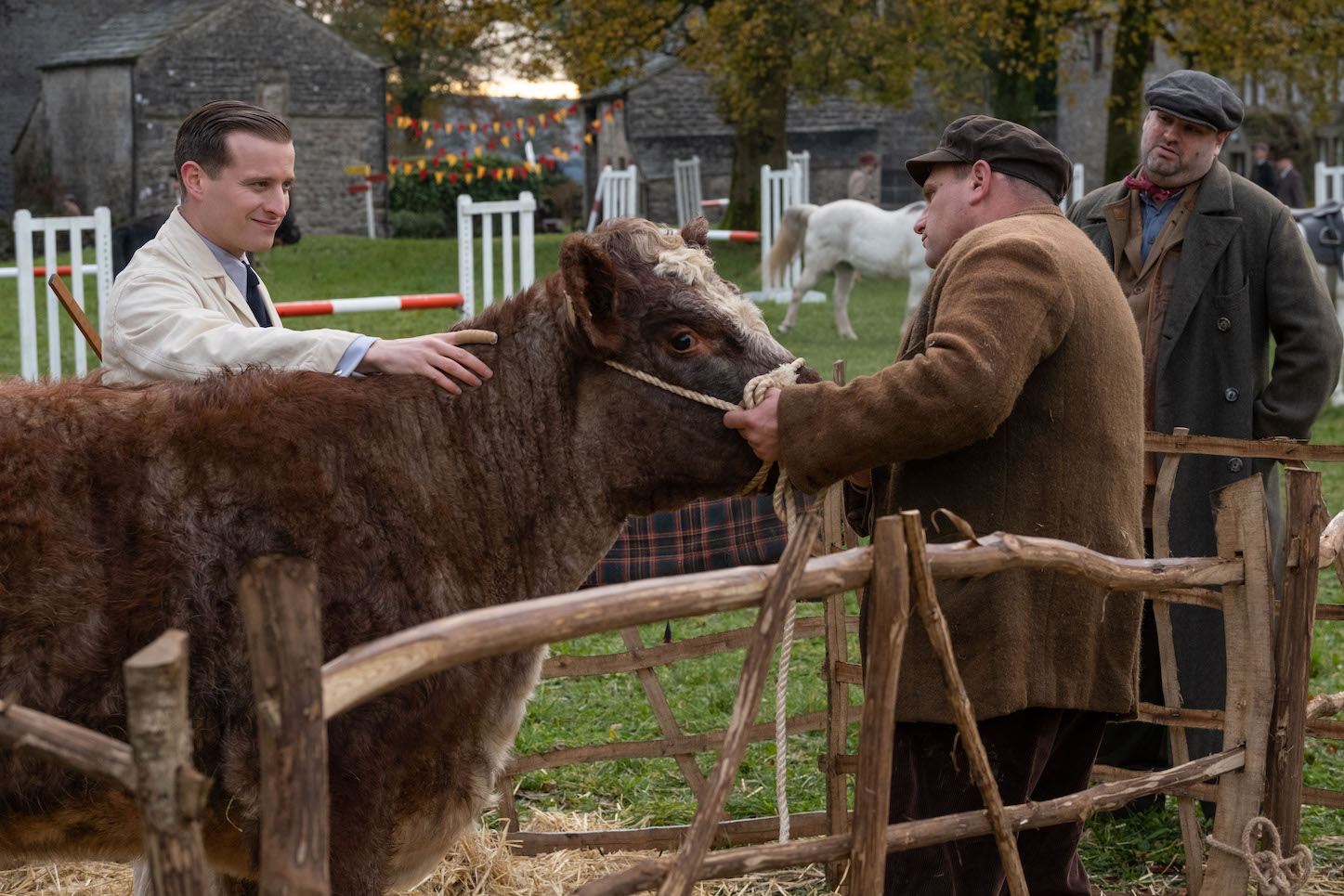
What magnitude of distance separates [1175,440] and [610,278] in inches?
86.3

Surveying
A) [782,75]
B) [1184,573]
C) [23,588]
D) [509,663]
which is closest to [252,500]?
[23,588]

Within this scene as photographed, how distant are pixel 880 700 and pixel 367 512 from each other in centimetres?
113

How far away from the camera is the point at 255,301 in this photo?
3527 mm

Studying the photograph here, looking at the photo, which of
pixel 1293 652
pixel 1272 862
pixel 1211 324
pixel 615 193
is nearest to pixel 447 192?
pixel 615 193

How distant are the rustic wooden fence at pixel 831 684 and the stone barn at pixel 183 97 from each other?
1201 inches

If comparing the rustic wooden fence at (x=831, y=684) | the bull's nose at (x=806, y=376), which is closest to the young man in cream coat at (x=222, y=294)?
the bull's nose at (x=806, y=376)

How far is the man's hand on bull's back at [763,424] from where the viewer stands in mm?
2908

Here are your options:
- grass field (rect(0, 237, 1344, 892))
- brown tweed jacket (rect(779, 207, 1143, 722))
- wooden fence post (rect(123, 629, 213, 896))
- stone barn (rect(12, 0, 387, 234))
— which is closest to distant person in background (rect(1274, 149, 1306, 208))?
grass field (rect(0, 237, 1344, 892))

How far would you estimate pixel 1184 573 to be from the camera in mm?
2984

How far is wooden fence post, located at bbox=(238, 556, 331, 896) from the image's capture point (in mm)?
1794

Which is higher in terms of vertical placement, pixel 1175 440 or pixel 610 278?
pixel 610 278

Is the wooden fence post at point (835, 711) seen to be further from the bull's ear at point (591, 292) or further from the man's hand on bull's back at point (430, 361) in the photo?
the man's hand on bull's back at point (430, 361)

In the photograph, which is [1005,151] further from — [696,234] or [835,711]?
[835,711]

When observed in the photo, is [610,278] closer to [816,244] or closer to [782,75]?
[816,244]
